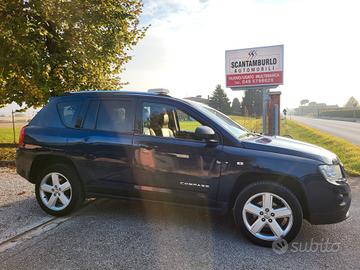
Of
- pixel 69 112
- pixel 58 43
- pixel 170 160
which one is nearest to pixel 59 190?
pixel 69 112

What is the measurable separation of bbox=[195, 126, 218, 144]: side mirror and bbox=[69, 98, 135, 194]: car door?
987 mm

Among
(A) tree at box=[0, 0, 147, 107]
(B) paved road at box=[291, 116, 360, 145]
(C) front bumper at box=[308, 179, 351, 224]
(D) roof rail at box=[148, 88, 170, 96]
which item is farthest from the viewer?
(B) paved road at box=[291, 116, 360, 145]

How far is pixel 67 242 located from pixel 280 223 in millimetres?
2606

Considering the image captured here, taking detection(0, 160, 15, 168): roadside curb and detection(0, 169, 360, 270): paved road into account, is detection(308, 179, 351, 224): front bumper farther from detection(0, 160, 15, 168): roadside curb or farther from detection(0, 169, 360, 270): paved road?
detection(0, 160, 15, 168): roadside curb

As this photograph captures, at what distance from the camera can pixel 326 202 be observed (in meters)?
3.38

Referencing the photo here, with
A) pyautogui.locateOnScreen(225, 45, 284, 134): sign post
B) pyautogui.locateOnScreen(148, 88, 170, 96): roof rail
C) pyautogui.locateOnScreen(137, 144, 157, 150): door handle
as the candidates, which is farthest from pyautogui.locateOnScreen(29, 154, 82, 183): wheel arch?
pyautogui.locateOnScreen(225, 45, 284, 134): sign post

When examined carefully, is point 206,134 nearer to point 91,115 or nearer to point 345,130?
point 91,115

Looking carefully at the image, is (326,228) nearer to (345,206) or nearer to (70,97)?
(345,206)

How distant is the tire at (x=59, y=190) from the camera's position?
438 cm

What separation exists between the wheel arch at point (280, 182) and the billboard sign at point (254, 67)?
24.5ft

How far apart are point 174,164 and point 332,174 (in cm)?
191

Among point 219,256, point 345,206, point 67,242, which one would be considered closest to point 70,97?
point 67,242

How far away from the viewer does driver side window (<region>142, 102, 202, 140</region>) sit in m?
4.07

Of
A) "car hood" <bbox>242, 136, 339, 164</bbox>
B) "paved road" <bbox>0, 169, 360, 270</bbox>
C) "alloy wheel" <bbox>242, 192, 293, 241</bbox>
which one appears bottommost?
"paved road" <bbox>0, 169, 360, 270</bbox>
